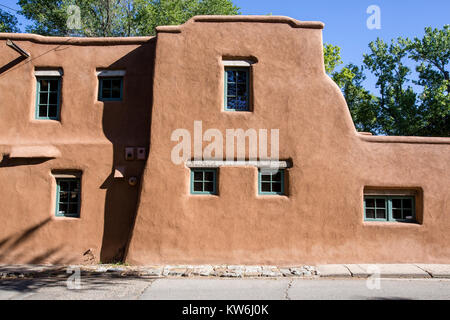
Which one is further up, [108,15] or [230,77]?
[108,15]

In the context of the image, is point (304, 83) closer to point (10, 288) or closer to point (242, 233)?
point (242, 233)

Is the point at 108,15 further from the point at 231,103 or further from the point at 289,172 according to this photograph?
the point at 289,172

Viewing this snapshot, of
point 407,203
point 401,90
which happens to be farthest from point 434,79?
point 407,203

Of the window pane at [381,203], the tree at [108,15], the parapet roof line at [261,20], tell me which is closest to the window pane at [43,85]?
the parapet roof line at [261,20]

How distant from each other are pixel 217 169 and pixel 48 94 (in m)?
5.33

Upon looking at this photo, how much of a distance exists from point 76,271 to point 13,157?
3663mm

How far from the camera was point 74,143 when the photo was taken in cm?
988

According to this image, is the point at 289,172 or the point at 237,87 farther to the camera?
the point at 237,87

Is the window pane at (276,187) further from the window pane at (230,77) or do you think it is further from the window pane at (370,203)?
the window pane at (230,77)

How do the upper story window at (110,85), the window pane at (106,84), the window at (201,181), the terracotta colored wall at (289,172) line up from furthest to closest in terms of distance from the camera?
the window pane at (106,84), the upper story window at (110,85), the window at (201,181), the terracotta colored wall at (289,172)

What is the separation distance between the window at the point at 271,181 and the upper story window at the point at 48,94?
5.99m

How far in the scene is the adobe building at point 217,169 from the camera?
9.31 m

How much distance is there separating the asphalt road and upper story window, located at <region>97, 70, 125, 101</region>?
4.93 meters

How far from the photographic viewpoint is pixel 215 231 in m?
9.31
